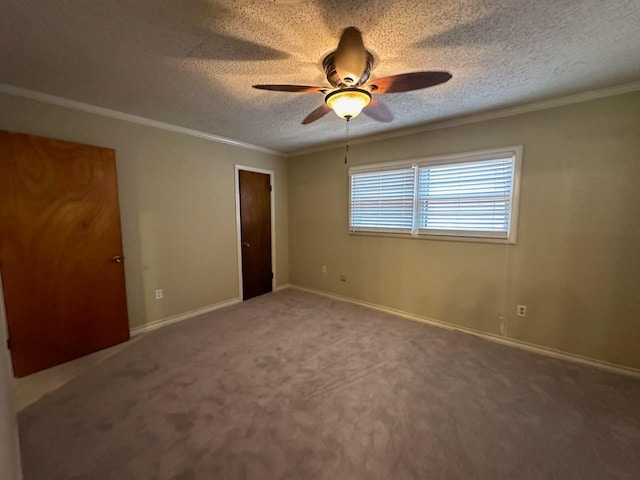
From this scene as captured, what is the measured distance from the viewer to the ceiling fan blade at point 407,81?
1.41 meters

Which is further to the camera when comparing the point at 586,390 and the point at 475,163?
the point at 475,163

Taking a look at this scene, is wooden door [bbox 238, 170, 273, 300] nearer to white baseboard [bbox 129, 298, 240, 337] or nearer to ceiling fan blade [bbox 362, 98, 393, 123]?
white baseboard [bbox 129, 298, 240, 337]

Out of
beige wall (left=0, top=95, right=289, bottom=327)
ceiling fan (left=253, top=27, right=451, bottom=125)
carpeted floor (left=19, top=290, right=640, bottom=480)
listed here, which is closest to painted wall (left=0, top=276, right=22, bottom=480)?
carpeted floor (left=19, top=290, right=640, bottom=480)

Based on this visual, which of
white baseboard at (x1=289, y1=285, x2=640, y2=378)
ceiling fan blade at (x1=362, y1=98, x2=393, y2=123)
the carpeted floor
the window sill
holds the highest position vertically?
ceiling fan blade at (x1=362, y1=98, x2=393, y2=123)

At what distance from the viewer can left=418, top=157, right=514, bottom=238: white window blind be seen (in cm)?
269

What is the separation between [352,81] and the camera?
153cm

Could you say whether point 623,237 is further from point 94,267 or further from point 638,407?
point 94,267

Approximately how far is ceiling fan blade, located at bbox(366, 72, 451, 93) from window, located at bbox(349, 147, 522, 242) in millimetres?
1676

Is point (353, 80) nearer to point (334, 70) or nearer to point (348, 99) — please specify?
point (348, 99)

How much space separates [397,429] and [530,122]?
295cm

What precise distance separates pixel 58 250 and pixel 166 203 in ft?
3.58

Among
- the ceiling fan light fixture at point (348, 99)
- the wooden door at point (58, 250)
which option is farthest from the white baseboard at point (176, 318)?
the ceiling fan light fixture at point (348, 99)

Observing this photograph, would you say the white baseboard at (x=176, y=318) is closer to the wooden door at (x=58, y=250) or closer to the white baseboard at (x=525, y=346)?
the wooden door at (x=58, y=250)

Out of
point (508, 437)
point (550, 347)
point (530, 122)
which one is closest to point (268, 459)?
point (508, 437)
